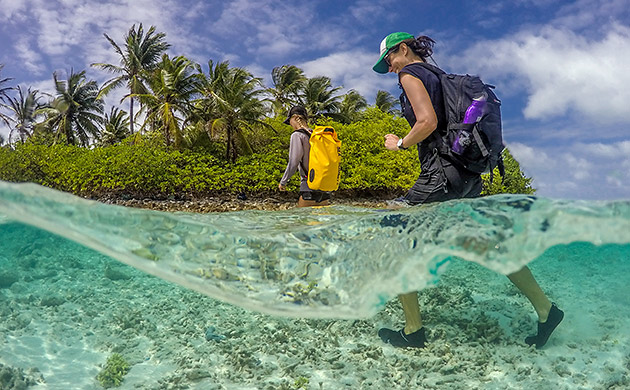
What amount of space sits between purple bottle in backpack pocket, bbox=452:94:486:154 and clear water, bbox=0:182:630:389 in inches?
20.2

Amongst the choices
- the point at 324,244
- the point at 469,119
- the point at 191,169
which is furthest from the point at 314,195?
the point at 191,169

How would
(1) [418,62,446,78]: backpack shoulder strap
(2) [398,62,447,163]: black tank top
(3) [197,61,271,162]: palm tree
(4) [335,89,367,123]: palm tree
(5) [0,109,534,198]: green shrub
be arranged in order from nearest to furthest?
1. (2) [398,62,447,163]: black tank top
2. (1) [418,62,446,78]: backpack shoulder strap
3. (5) [0,109,534,198]: green shrub
4. (3) [197,61,271,162]: palm tree
5. (4) [335,89,367,123]: palm tree

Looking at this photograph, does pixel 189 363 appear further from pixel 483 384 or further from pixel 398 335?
pixel 483 384

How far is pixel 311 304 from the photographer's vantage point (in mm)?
2404

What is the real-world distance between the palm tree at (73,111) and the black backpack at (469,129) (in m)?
38.0

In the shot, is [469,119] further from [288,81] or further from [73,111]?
[73,111]

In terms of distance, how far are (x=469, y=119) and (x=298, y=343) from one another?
8.17 feet

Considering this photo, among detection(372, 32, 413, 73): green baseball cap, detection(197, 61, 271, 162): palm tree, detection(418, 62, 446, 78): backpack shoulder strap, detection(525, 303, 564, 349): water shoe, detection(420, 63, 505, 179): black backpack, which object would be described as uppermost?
detection(197, 61, 271, 162): palm tree

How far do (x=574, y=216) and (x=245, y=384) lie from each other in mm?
2714

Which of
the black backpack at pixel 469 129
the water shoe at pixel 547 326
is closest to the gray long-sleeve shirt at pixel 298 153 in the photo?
the black backpack at pixel 469 129

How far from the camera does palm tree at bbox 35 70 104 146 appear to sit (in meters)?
34.1

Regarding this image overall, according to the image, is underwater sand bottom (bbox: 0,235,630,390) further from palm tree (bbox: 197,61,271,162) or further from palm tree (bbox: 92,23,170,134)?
palm tree (bbox: 92,23,170,134)

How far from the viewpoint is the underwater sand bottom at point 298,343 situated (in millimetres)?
3070

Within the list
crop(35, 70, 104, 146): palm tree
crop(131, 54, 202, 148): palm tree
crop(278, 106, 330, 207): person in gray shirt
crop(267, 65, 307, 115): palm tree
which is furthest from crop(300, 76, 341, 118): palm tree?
crop(278, 106, 330, 207): person in gray shirt
